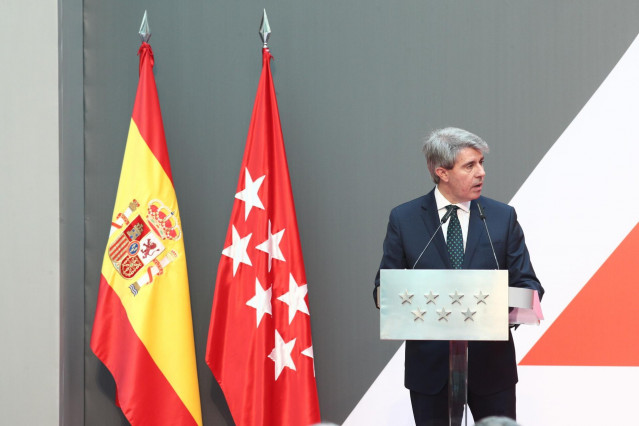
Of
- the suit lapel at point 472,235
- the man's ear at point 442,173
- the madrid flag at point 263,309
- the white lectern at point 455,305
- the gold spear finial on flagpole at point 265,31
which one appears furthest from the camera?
the gold spear finial on flagpole at point 265,31

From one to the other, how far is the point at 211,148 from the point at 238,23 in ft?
2.16

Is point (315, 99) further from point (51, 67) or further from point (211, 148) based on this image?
point (51, 67)

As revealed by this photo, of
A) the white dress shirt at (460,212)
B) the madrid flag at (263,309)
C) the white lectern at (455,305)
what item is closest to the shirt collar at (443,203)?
the white dress shirt at (460,212)

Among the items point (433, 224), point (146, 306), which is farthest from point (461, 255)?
point (146, 306)

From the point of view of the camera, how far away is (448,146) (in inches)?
107

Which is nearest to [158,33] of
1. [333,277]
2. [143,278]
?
[143,278]

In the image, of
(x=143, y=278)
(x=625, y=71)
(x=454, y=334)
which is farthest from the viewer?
(x=625, y=71)

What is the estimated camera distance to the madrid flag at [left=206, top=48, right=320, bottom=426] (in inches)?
131

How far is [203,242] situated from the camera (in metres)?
3.78

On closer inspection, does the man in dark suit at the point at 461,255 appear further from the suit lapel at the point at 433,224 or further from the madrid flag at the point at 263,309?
the madrid flag at the point at 263,309

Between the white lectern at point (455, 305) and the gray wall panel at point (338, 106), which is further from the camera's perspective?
the gray wall panel at point (338, 106)

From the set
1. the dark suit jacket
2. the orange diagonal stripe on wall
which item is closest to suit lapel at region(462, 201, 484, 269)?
the dark suit jacket

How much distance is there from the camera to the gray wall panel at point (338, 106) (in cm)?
365

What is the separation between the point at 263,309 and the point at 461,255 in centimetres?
110
